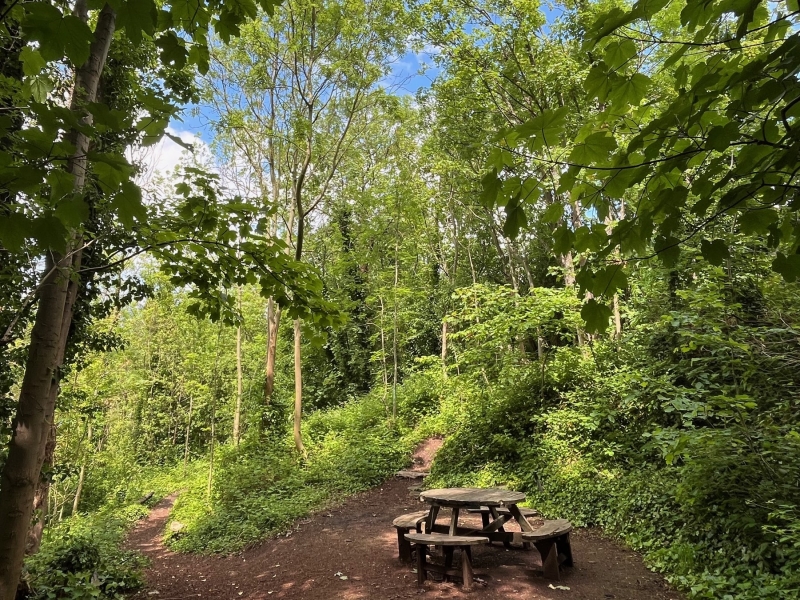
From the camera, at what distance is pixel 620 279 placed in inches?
47.9

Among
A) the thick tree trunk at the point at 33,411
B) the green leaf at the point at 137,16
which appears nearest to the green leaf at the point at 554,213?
the green leaf at the point at 137,16

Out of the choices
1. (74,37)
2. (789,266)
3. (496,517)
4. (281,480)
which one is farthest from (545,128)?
(281,480)

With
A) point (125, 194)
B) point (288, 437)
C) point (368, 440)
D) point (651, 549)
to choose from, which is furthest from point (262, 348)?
point (125, 194)

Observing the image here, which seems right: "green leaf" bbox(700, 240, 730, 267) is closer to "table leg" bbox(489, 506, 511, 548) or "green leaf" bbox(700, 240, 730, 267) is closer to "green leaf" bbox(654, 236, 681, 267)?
"green leaf" bbox(654, 236, 681, 267)

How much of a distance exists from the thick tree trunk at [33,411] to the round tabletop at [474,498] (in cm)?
389

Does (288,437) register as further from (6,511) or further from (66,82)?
(6,511)

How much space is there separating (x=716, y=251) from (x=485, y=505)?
4398 mm

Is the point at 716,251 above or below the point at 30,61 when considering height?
below

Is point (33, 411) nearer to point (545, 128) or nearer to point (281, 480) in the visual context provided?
point (545, 128)

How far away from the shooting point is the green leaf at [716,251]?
1152mm

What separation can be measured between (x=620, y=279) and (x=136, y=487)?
17131 mm

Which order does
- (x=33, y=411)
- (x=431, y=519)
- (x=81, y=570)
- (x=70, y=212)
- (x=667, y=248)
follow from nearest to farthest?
(x=70, y=212)
(x=667, y=248)
(x=33, y=411)
(x=81, y=570)
(x=431, y=519)

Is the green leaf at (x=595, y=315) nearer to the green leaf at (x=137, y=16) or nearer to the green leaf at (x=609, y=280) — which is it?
the green leaf at (x=609, y=280)

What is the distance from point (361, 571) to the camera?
5.25m
